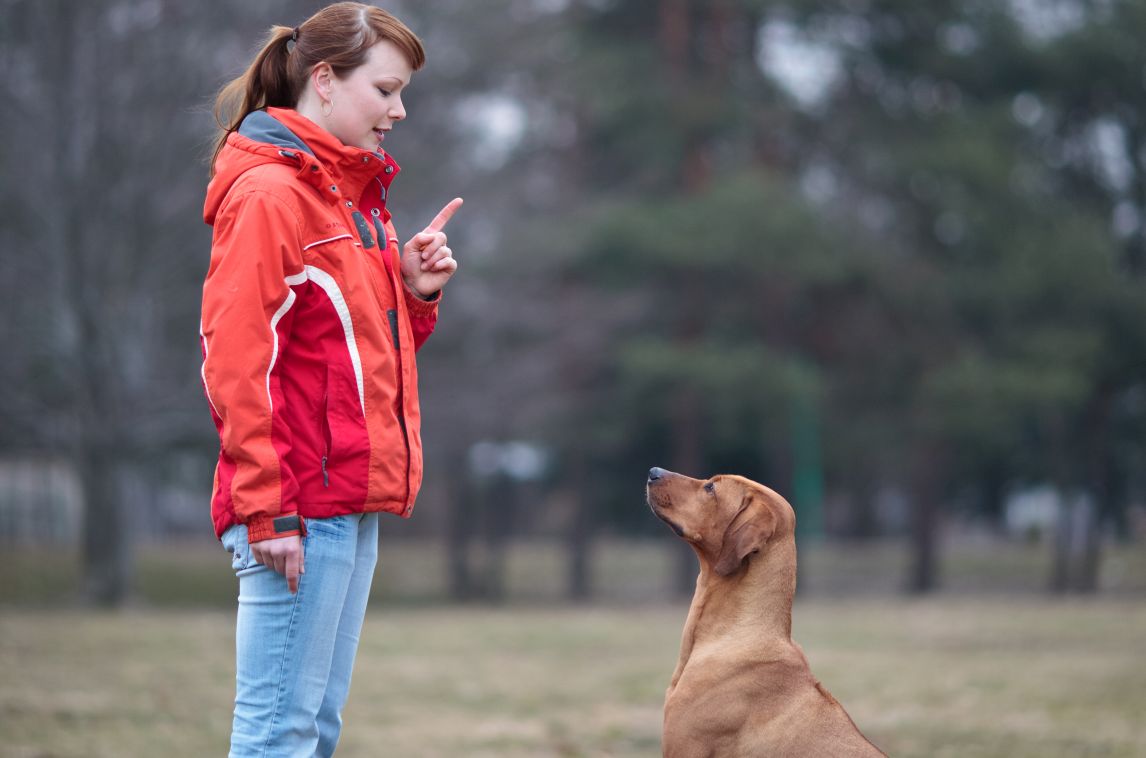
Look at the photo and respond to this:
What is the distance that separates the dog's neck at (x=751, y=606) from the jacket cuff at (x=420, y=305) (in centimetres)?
115

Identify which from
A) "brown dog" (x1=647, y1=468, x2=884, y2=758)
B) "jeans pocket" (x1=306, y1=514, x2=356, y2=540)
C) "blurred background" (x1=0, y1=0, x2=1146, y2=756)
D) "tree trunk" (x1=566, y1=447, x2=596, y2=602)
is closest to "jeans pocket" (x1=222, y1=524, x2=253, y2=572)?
"jeans pocket" (x1=306, y1=514, x2=356, y2=540)

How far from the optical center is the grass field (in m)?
6.93

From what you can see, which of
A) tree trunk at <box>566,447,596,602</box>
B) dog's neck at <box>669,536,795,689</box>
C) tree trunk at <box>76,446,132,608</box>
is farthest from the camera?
tree trunk at <box>566,447,596,602</box>

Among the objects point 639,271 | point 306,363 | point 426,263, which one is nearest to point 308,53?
point 426,263

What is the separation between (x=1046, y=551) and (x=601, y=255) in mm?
14579

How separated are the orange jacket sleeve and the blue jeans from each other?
0.47 feet

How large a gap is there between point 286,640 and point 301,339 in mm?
688

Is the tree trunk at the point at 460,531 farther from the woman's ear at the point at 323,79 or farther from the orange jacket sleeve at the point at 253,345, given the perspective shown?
the orange jacket sleeve at the point at 253,345

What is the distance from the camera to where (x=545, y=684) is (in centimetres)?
961

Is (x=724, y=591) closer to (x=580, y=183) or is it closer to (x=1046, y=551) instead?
(x=580, y=183)

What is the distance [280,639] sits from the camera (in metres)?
3.06

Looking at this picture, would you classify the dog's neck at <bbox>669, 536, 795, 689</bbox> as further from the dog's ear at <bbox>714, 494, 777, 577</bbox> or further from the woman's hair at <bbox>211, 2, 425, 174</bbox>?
the woman's hair at <bbox>211, 2, 425, 174</bbox>

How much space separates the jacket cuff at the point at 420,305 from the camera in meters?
3.59

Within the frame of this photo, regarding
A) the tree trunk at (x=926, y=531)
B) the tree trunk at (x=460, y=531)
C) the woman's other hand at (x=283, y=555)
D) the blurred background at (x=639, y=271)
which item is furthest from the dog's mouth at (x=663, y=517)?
the tree trunk at (x=926, y=531)
